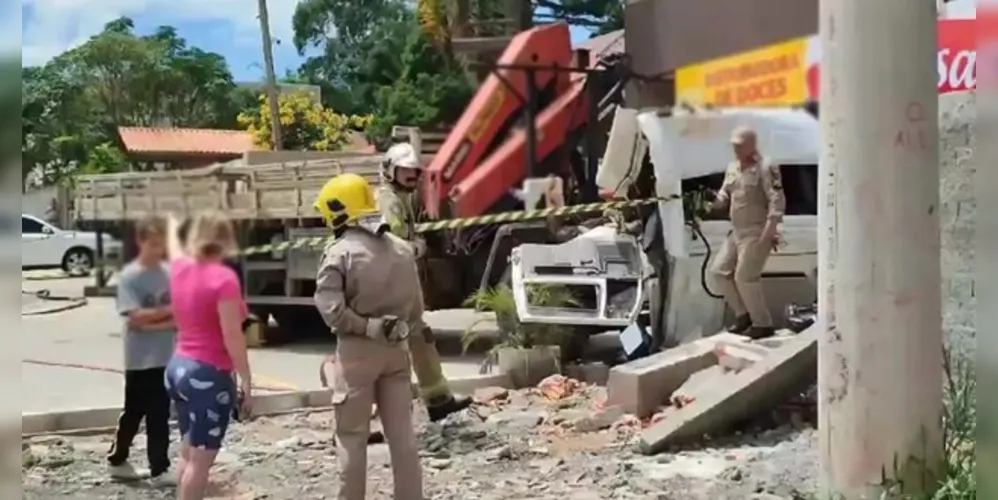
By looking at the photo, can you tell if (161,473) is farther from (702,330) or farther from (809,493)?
(702,330)

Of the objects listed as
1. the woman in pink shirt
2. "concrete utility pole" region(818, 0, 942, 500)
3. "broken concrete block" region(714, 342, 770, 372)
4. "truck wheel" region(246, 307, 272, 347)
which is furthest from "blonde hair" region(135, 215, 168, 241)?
"truck wheel" region(246, 307, 272, 347)

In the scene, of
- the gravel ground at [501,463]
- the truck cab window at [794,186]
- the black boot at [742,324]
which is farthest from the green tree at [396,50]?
the black boot at [742,324]

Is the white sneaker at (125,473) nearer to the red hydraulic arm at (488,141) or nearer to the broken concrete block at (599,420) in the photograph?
the broken concrete block at (599,420)

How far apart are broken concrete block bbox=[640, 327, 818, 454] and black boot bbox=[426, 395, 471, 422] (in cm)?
129

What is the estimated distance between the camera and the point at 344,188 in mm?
5043

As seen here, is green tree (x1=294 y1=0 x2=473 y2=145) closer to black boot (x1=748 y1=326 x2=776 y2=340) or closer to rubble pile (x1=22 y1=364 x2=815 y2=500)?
rubble pile (x1=22 y1=364 x2=815 y2=500)

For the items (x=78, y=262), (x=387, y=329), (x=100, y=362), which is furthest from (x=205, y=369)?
(x=100, y=362)

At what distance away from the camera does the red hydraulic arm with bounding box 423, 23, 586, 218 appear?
10.2 metres

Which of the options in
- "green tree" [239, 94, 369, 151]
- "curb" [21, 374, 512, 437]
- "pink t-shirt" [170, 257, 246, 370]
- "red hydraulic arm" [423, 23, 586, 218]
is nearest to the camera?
"pink t-shirt" [170, 257, 246, 370]

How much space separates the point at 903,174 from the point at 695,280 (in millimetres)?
4116

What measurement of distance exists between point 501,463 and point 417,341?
39.4 inches

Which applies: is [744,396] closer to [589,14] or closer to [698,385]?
[698,385]

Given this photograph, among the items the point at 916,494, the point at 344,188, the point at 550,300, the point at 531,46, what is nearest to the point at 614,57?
the point at 531,46

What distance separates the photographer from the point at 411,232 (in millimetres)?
7020
